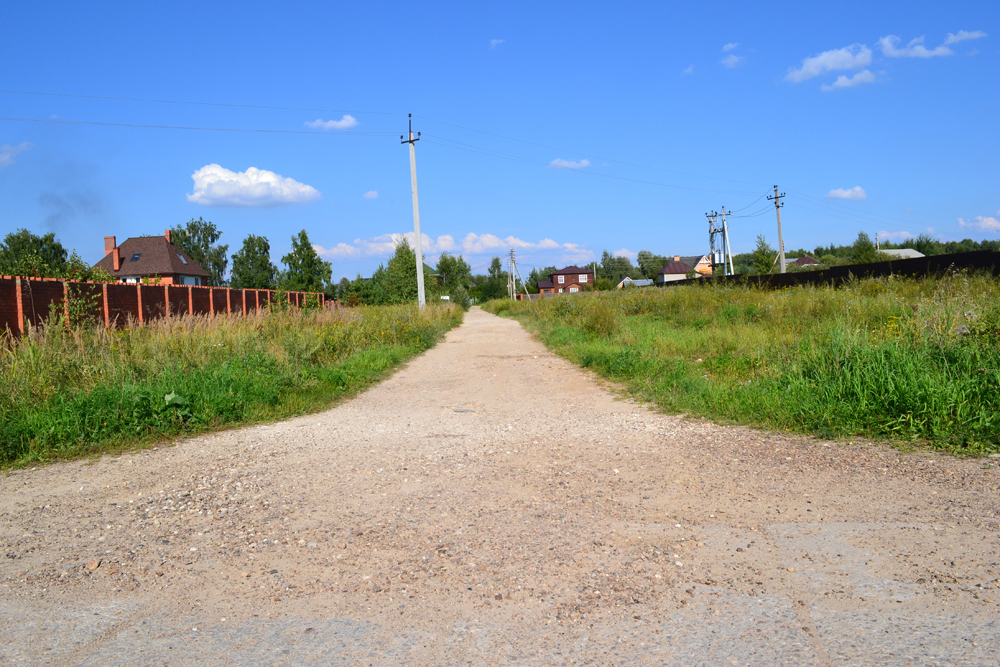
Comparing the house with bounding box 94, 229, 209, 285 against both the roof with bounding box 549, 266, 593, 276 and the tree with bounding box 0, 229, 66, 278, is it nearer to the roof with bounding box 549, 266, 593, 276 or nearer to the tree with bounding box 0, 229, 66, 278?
the tree with bounding box 0, 229, 66, 278

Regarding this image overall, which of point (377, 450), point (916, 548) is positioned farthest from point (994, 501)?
point (377, 450)

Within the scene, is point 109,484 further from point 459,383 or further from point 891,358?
point 891,358

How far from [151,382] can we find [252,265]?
88.0 meters

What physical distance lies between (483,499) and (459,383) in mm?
5984

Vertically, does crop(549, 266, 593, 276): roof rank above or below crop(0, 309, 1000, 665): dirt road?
above

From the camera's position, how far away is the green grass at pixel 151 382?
6.13 meters

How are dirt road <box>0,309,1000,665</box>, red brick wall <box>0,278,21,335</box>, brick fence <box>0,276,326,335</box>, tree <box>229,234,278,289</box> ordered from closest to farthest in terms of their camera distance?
dirt road <box>0,309,1000,665</box> < brick fence <box>0,276,326,335</box> < red brick wall <box>0,278,21,335</box> < tree <box>229,234,278,289</box>

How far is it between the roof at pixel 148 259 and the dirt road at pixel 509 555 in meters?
63.7

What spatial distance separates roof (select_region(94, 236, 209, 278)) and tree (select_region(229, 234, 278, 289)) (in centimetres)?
2183

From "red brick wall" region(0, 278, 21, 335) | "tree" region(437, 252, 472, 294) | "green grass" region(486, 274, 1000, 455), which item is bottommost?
"green grass" region(486, 274, 1000, 455)

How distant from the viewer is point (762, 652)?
2.46 m

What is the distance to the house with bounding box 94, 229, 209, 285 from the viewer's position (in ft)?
200

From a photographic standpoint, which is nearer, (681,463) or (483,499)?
(483,499)

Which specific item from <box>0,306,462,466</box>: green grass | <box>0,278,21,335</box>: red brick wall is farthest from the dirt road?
<box>0,278,21,335</box>: red brick wall
